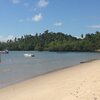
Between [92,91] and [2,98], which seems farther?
[2,98]

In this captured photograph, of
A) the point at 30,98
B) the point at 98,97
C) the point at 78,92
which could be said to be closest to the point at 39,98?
the point at 30,98

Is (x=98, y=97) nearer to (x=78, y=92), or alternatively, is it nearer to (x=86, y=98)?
(x=86, y=98)

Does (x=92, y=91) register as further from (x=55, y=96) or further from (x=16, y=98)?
(x=16, y=98)

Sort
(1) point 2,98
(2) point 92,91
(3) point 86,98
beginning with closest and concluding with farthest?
(3) point 86,98 < (2) point 92,91 < (1) point 2,98

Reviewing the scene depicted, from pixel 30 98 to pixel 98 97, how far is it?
356cm

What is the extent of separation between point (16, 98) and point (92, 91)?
12.6ft

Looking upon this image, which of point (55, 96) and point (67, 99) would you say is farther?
point (55, 96)

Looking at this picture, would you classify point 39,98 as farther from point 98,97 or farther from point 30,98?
point 98,97

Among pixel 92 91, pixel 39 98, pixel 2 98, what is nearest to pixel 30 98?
pixel 39 98

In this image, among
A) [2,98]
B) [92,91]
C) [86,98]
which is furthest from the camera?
[2,98]

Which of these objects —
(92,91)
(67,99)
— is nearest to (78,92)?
(92,91)

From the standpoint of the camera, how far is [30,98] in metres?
15.0

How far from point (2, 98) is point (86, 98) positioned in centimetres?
491

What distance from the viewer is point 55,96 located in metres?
14.9
